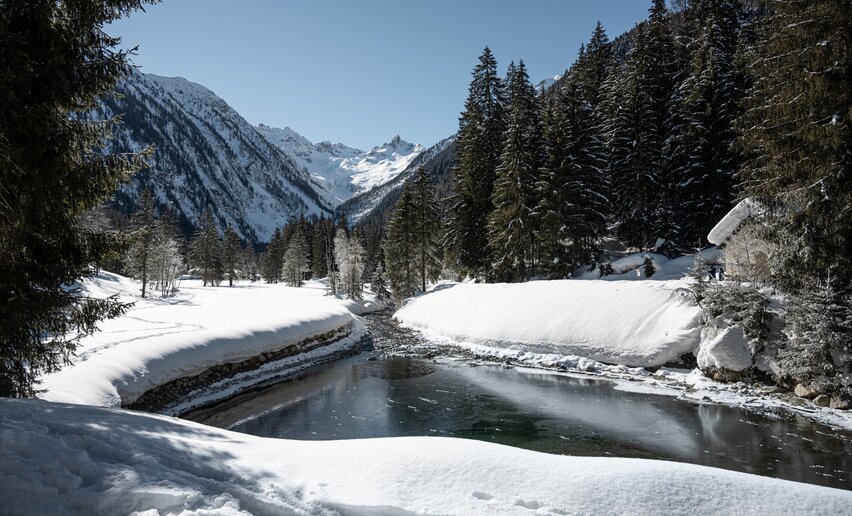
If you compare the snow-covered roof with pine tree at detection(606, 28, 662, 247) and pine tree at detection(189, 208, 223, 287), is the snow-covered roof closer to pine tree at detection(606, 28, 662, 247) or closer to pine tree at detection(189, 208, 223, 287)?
pine tree at detection(606, 28, 662, 247)

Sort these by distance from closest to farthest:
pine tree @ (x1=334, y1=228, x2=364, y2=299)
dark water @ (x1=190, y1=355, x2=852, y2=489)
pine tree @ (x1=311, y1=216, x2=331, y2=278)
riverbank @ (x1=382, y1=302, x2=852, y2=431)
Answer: dark water @ (x1=190, y1=355, x2=852, y2=489) < riverbank @ (x1=382, y1=302, x2=852, y2=431) < pine tree @ (x1=334, y1=228, x2=364, y2=299) < pine tree @ (x1=311, y1=216, x2=331, y2=278)

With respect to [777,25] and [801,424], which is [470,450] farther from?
[777,25]

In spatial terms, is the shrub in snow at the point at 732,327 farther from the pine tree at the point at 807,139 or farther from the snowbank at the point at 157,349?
the snowbank at the point at 157,349

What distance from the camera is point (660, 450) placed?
11.7 meters

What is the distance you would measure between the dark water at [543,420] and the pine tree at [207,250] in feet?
204

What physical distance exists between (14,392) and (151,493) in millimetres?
5594

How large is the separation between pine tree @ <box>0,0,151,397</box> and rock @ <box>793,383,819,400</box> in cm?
1956

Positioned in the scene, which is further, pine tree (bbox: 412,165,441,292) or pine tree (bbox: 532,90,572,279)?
pine tree (bbox: 412,165,441,292)

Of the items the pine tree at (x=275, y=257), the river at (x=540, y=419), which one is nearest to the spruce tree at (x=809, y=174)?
the river at (x=540, y=419)

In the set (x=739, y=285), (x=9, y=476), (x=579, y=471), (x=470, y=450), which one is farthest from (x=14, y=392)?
(x=739, y=285)

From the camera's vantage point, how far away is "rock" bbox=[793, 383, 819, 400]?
14222 mm

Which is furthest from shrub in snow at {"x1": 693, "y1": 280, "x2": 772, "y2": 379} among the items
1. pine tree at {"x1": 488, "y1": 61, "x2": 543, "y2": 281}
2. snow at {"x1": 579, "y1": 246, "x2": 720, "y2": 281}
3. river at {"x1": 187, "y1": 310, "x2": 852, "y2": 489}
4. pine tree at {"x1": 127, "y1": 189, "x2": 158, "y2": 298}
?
pine tree at {"x1": 127, "y1": 189, "x2": 158, "y2": 298}

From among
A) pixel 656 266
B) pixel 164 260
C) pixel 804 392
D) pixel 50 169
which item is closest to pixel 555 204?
pixel 656 266

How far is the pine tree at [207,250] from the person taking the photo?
245 feet
